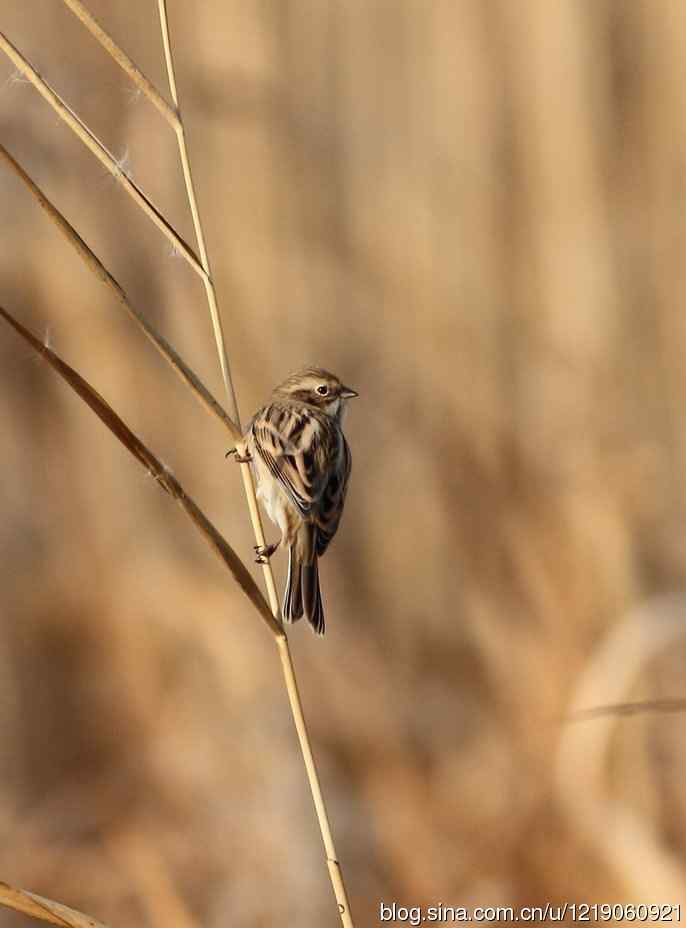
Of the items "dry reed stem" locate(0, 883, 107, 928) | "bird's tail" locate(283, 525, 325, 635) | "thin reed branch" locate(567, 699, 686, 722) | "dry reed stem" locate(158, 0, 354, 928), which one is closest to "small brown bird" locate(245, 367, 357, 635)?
"bird's tail" locate(283, 525, 325, 635)

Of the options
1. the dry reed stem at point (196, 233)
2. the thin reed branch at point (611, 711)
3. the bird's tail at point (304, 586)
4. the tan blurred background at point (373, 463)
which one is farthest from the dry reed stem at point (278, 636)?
the tan blurred background at point (373, 463)

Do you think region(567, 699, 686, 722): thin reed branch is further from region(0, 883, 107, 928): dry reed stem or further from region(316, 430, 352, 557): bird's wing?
region(0, 883, 107, 928): dry reed stem

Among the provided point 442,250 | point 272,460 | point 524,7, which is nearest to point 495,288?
point 442,250

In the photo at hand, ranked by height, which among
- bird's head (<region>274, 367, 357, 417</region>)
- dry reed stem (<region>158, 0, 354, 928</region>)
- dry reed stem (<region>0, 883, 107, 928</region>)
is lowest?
dry reed stem (<region>0, 883, 107, 928</region>)

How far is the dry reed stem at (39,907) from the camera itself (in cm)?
62

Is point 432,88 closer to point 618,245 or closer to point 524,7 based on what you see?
point 524,7

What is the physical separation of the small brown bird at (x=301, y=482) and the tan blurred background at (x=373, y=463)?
751 mm

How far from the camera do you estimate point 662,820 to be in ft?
6.58

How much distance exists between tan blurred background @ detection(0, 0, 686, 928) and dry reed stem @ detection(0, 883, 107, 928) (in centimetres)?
121

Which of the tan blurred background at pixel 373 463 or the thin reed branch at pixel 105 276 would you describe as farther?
the tan blurred background at pixel 373 463

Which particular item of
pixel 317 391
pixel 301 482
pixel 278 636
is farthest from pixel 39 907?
pixel 317 391

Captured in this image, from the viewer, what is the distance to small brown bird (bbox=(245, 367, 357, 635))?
0.98m

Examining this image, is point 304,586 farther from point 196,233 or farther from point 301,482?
point 196,233

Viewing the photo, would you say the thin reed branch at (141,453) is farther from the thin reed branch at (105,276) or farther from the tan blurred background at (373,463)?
the tan blurred background at (373,463)
